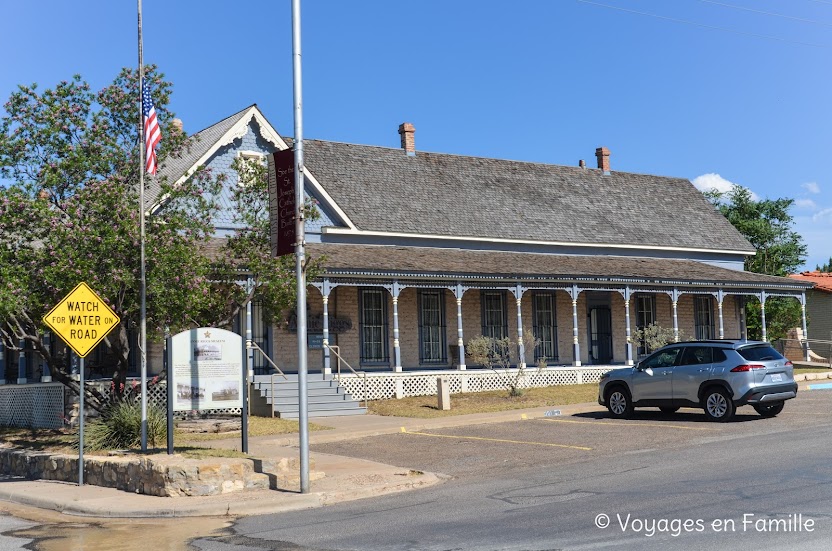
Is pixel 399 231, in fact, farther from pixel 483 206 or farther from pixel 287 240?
pixel 287 240

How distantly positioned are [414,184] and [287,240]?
2106 centimetres

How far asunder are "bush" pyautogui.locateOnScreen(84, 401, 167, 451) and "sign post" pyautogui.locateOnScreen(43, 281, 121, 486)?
205cm

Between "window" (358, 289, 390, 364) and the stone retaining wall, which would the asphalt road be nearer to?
the stone retaining wall

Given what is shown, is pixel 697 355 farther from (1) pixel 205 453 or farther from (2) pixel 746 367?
(1) pixel 205 453

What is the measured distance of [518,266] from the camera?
98.7ft

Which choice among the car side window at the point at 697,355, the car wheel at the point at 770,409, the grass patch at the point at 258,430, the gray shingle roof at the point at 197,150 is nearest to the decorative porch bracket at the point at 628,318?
the car side window at the point at 697,355

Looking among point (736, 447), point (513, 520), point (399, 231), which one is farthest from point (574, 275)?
point (513, 520)

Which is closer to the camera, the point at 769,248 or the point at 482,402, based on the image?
the point at 482,402

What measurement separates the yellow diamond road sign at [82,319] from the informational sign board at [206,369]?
3.86 ft

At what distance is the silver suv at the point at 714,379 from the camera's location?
1833cm

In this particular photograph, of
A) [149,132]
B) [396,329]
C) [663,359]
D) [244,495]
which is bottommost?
[244,495]

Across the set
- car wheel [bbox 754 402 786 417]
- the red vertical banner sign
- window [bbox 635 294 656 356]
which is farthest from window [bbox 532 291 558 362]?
the red vertical banner sign

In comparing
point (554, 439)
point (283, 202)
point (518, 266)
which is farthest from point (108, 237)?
point (518, 266)

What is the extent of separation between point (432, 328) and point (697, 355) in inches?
461
